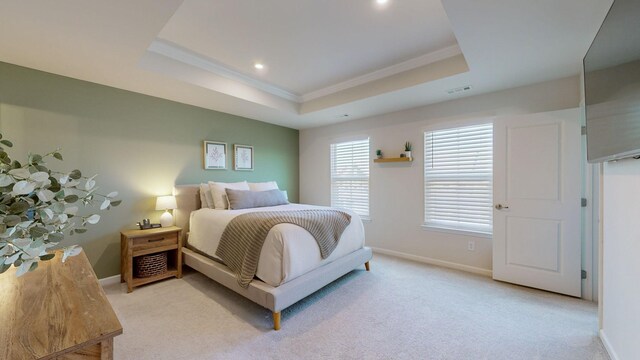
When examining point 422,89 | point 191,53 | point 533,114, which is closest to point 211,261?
point 191,53

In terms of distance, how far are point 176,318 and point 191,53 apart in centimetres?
267

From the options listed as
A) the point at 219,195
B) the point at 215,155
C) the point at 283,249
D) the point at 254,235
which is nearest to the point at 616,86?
the point at 283,249

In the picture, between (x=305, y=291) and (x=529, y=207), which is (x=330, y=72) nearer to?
(x=305, y=291)

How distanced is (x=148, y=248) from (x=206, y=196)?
0.92 metres

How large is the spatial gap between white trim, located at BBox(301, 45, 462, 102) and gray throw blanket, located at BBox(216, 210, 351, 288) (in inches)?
73.4

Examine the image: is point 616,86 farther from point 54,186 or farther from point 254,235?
point 254,235

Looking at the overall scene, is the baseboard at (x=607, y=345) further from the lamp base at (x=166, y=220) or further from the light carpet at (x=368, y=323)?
the lamp base at (x=166, y=220)

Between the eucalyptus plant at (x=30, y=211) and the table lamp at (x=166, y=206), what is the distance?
272 cm

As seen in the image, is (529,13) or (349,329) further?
(349,329)

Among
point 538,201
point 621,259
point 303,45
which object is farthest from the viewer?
point 538,201

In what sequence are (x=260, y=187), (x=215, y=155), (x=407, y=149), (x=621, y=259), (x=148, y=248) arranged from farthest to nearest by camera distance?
(x=260, y=187)
(x=215, y=155)
(x=407, y=149)
(x=148, y=248)
(x=621, y=259)

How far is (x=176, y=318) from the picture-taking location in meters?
2.25

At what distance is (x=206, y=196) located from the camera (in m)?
3.53

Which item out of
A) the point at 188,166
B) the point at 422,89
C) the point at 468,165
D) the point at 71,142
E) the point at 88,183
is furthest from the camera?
the point at 188,166
